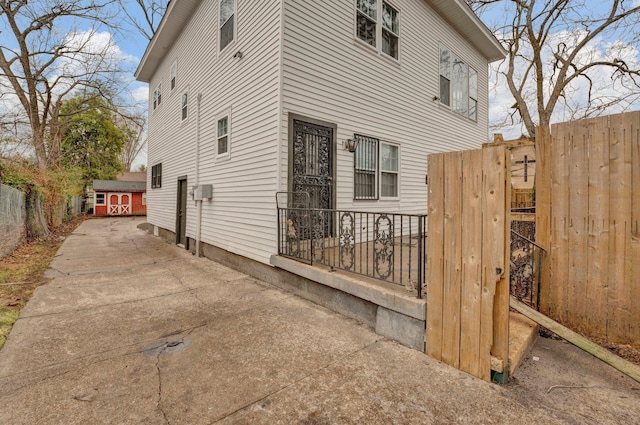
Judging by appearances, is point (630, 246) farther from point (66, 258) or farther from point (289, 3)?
point (66, 258)

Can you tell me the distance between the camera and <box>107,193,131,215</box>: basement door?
25328mm

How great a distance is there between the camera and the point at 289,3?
505 cm

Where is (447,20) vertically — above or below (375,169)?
→ above

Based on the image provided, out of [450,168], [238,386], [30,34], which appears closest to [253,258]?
[238,386]

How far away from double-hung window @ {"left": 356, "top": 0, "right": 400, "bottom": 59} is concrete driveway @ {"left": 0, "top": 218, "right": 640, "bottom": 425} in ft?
19.2

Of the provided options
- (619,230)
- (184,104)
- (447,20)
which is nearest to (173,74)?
(184,104)

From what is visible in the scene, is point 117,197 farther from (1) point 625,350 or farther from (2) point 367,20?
(1) point 625,350

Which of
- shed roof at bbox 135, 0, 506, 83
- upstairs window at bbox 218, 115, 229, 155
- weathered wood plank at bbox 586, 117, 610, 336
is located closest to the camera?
weathered wood plank at bbox 586, 117, 610, 336

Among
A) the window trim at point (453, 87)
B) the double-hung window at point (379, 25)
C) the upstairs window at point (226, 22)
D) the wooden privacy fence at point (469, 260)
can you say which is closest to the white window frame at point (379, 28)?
the double-hung window at point (379, 25)

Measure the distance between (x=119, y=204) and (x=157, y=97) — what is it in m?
17.9

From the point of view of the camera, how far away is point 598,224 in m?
2.88

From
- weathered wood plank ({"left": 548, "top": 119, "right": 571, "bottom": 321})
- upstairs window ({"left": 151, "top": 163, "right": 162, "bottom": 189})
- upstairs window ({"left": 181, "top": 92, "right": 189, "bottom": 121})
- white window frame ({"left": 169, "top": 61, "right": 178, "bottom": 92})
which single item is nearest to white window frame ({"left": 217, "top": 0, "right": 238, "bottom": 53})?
upstairs window ({"left": 181, "top": 92, "right": 189, "bottom": 121})

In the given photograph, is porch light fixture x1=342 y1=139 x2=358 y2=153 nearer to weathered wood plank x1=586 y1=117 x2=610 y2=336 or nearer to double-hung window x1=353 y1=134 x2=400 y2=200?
double-hung window x1=353 y1=134 x2=400 y2=200

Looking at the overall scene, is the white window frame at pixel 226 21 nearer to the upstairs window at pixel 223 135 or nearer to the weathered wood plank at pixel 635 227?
the upstairs window at pixel 223 135
